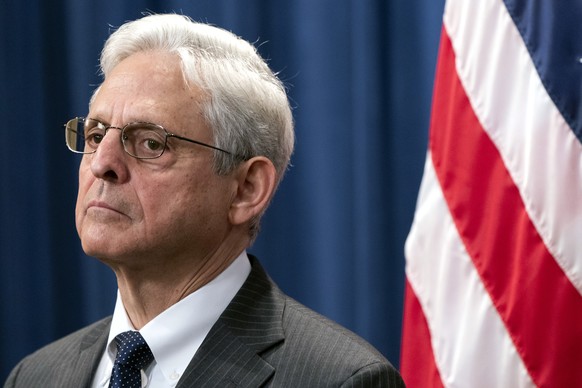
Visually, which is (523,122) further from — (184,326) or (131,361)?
(131,361)

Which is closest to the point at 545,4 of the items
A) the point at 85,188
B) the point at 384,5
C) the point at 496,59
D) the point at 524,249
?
the point at 496,59

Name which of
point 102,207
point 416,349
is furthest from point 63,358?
point 416,349

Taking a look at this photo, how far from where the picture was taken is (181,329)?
1979 mm

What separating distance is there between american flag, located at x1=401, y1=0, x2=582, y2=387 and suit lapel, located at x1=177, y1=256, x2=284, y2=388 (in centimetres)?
69

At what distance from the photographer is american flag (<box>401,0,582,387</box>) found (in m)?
2.44

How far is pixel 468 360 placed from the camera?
2520 millimetres

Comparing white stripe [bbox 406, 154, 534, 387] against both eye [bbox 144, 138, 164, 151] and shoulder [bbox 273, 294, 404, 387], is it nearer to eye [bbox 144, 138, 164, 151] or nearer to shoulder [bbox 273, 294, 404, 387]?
shoulder [bbox 273, 294, 404, 387]

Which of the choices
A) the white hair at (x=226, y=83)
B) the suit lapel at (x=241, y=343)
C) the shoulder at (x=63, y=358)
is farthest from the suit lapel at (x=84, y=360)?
the white hair at (x=226, y=83)

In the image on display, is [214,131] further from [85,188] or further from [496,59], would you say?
[496,59]

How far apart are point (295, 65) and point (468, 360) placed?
128cm

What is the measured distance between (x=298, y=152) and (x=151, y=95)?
1.35 metres

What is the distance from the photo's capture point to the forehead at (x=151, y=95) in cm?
199

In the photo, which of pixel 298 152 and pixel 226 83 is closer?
pixel 226 83

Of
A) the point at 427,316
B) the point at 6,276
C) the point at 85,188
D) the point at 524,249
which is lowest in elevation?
the point at 6,276
